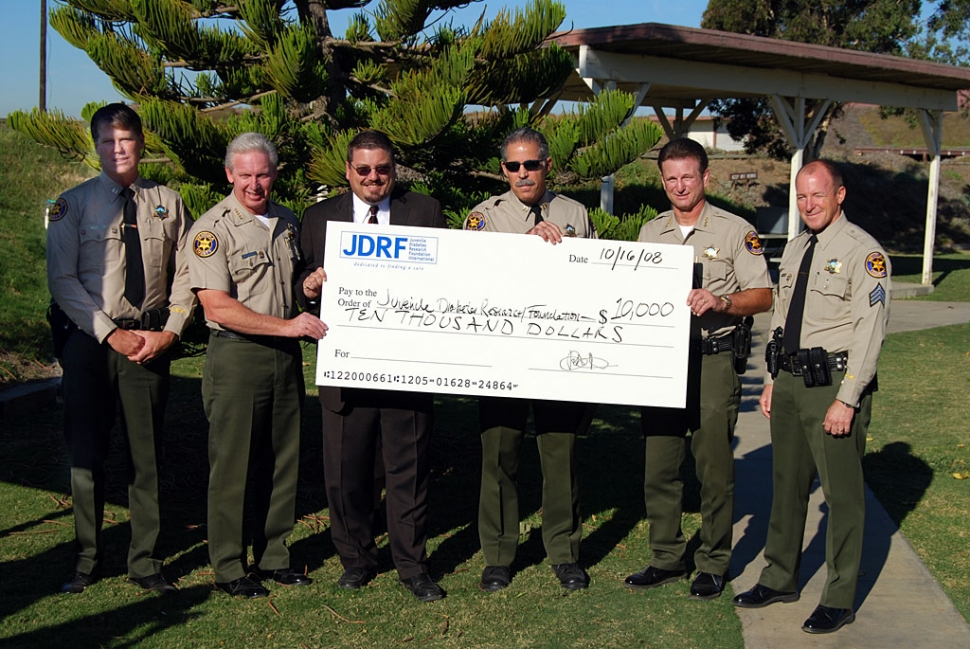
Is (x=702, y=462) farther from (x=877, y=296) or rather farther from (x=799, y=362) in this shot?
(x=877, y=296)

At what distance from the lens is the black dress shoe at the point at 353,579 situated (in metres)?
4.32

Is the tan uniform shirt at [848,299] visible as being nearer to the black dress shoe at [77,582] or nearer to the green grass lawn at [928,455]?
the green grass lawn at [928,455]

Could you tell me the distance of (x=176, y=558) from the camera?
468cm

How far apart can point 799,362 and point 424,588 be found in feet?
6.24

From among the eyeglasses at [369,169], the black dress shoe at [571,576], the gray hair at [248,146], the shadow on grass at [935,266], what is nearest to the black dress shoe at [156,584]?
the black dress shoe at [571,576]

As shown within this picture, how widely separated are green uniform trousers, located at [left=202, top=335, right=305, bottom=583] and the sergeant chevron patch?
2466 millimetres

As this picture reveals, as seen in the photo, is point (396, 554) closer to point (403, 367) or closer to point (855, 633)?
point (403, 367)

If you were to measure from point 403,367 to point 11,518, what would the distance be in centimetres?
263

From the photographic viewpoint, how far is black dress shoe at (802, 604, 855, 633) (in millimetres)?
3916

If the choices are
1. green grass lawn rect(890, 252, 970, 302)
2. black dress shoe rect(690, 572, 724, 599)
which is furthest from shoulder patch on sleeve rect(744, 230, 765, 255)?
green grass lawn rect(890, 252, 970, 302)

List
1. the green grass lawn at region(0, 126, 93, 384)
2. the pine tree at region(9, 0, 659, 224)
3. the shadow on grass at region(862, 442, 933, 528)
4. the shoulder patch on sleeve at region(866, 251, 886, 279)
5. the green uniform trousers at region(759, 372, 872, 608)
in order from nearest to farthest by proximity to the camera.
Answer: the shoulder patch on sleeve at region(866, 251, 886, 279) < the green uniform trousers at region(759, 372, 872, 608) < the pine tree at region(9, 0, 659, 224) < the shadow on grass at region(862, 442, 933, 528) < the green grass lawn at region(0, 126, 93, 384)

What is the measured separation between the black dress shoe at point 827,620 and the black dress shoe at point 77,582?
3.11 metres

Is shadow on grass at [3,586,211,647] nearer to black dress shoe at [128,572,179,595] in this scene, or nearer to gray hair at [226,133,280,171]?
black dress shoe at [128,572,179,595]

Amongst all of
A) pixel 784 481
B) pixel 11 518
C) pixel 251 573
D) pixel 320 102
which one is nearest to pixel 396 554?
pixel 251 573
